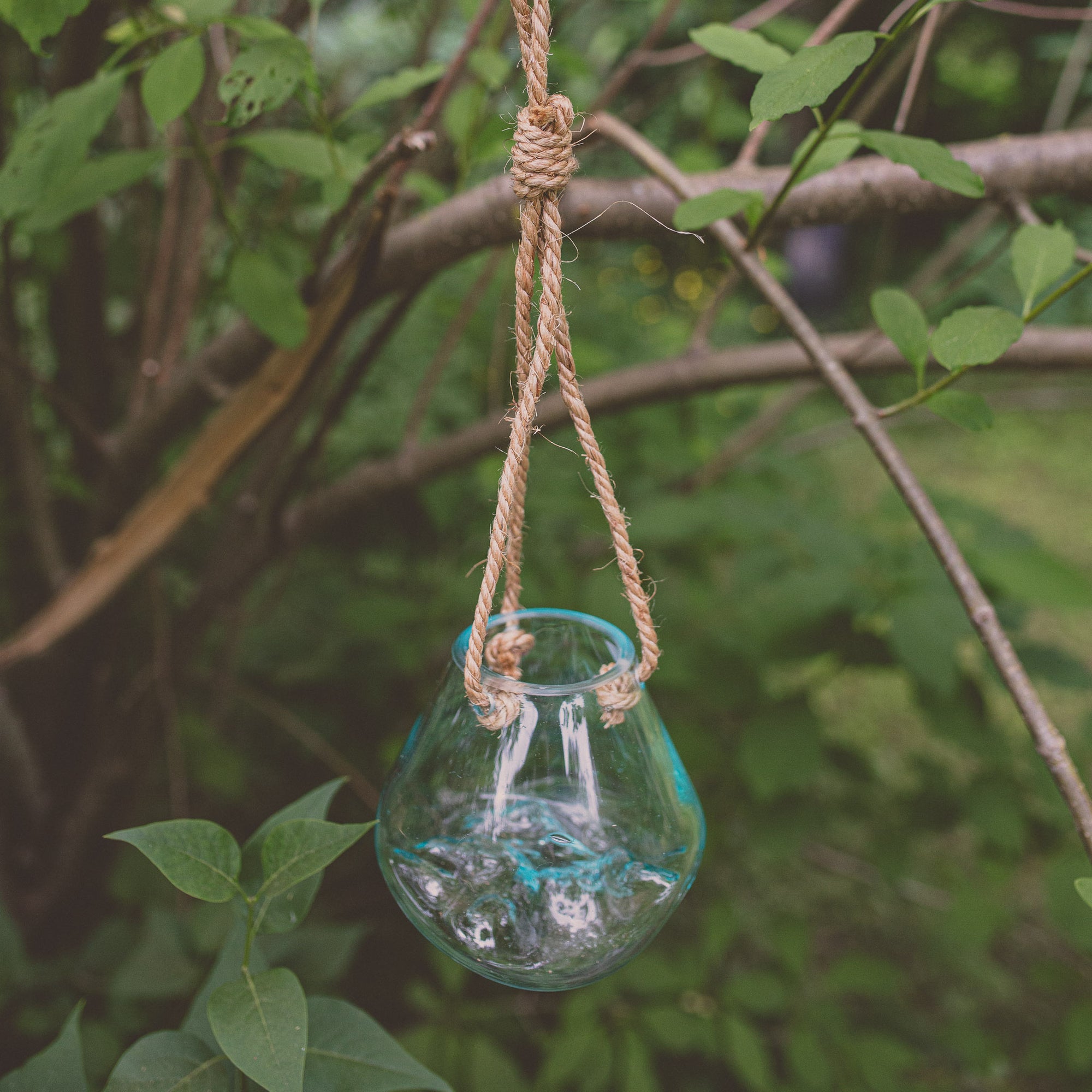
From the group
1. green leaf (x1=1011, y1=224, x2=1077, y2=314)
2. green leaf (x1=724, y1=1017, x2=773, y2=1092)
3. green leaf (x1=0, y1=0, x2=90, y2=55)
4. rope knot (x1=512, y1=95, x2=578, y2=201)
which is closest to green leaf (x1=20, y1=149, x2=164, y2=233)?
green leaf (x1=0, y1=0, x2=90, y2=55)

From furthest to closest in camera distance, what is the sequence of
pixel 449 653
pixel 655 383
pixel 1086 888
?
pixel 655 383 → pixel 449 653 → pixel 1086 888

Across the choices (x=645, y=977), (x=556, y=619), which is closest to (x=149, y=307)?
(x=556, y=619)

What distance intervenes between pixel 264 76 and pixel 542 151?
0.31 metres

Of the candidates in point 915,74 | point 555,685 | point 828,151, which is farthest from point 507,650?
point 915,74

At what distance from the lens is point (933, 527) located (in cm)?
68

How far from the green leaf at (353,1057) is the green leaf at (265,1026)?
0.19 ft

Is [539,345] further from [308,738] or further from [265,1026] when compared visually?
[308,738]

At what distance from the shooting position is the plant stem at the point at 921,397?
0.70m

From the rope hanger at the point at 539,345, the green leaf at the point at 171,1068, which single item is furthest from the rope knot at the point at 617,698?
the green leaf at the point at 171,1068

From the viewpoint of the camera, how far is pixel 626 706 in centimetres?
64

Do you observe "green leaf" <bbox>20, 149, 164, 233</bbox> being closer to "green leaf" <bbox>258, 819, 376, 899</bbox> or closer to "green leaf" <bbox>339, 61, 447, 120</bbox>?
"green leaf" <bbox>339, 61, 447, 120</bbox>

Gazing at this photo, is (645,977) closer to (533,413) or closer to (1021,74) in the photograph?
(533,413)

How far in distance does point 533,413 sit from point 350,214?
1.66ft

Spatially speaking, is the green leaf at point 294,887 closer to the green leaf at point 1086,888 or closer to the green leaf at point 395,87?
the green leaf at point 1086,888
